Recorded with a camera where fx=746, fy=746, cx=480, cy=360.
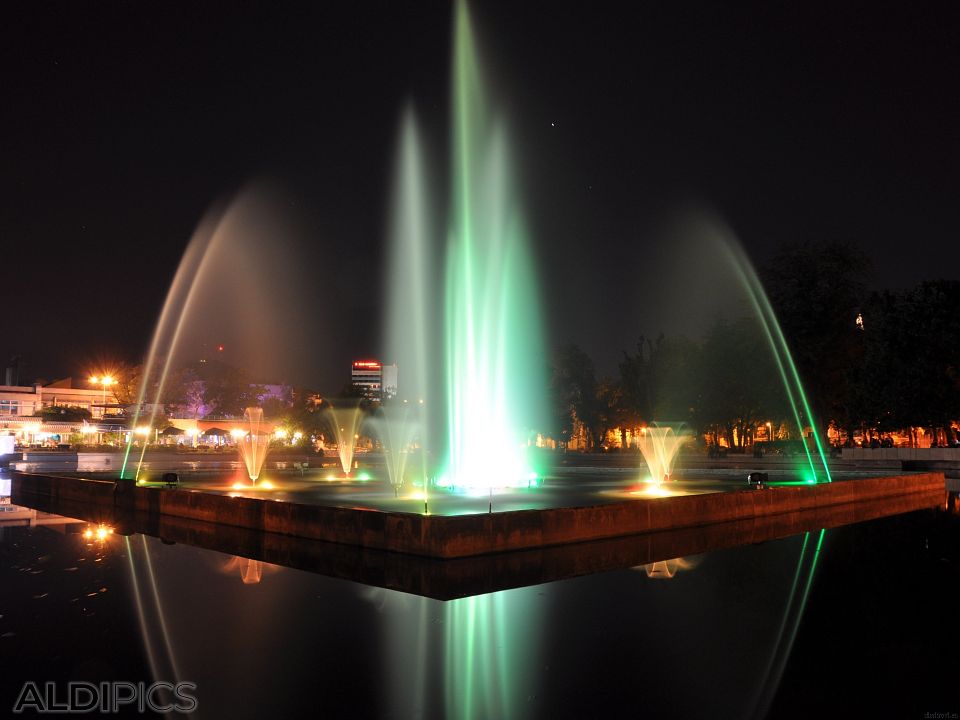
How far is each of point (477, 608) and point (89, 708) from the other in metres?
3.97

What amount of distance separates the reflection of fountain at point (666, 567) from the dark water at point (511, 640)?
0.26 ft

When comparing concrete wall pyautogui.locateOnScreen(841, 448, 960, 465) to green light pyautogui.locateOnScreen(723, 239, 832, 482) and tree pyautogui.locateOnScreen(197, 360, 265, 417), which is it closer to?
green light pyautogui.locateOnScreen(723, 239, 832, 482)

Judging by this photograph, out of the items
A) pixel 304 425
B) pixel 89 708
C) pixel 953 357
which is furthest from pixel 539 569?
pixel 304 425

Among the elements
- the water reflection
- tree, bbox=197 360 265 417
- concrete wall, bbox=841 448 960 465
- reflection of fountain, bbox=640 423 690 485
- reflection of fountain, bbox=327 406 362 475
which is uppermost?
tree, bbox=197 360 265 417

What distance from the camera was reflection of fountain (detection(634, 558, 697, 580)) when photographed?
9984mm

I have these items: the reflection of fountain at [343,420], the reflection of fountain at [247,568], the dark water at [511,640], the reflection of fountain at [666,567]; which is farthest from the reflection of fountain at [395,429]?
the dark water at [511,640]

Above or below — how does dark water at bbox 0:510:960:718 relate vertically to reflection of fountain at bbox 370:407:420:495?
below

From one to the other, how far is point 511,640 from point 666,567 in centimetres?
440

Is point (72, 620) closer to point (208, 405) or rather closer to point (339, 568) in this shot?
point (339, 568)

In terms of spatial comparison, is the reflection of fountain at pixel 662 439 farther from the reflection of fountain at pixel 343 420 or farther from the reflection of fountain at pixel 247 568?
the reflection of fountain at pixel 247 568

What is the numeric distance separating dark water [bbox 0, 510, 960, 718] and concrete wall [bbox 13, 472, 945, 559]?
164 cm

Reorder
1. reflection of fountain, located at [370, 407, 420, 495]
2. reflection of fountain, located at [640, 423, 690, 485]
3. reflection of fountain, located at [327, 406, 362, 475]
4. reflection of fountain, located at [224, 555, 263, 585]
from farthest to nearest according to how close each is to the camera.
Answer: reflection of fountain, located at [327, 406, 362, 475] < reflection of fountain, located at [640, 423, 690, 485] < reflection of fountain, located at [370, 407, 420, 495] < reflection of fountain, located at [224, 555, 263, 585]

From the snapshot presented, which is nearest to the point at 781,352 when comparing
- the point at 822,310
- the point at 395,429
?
the point at 822,310

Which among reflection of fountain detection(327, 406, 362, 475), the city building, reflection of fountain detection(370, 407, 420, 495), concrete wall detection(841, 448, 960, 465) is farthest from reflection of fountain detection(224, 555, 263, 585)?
the city building
